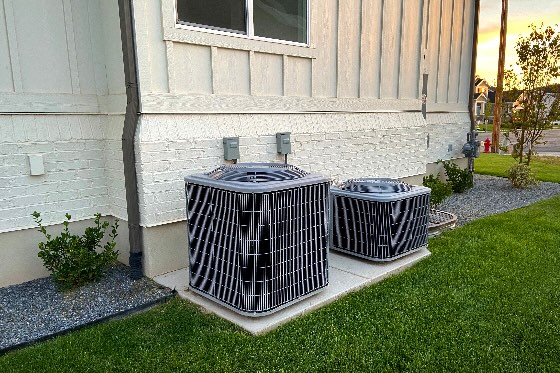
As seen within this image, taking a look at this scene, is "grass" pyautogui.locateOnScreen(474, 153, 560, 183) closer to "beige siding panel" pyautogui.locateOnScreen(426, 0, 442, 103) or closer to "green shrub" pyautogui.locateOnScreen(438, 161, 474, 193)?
"green shrub" pyautogui.locateOnScreen(438, 161, 474, 193)

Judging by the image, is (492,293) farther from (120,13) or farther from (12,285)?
(12,285)

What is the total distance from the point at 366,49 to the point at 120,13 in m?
3.44

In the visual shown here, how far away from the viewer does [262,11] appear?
439 cm

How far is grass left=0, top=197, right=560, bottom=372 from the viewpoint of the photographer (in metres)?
2.47

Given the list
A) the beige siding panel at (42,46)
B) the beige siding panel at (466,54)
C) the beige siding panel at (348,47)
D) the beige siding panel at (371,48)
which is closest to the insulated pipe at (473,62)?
the beige siding panel at (466,54)

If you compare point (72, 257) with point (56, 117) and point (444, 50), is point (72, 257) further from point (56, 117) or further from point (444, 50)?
point (444, 50)

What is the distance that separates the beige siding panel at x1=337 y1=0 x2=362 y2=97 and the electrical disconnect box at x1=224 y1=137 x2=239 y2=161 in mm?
1909

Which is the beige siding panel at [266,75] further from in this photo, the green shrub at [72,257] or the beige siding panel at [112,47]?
the green shrub at [72,257]

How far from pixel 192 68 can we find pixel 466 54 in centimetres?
763

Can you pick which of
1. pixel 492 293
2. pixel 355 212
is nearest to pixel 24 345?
pixel 355 212

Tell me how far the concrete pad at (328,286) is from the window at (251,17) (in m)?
2.48

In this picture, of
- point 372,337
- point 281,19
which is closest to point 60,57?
point 281,19

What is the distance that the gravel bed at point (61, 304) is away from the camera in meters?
2.89

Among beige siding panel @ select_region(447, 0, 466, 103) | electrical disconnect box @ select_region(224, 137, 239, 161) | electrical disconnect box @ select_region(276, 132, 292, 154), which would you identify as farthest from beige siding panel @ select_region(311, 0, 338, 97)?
beige siding panel @ select_region(447, 0, 466, 103)
